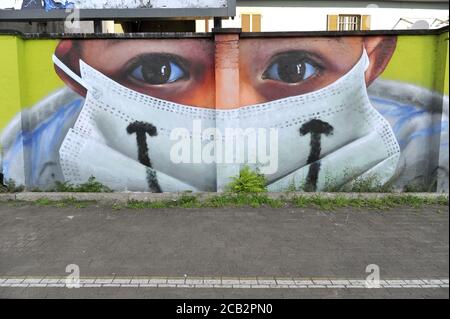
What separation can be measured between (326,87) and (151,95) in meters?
3.13

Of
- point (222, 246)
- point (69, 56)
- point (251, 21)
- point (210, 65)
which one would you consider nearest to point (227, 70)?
point (210, 65)

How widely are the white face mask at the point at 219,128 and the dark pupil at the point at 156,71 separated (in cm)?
34

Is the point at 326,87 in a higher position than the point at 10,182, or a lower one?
higher

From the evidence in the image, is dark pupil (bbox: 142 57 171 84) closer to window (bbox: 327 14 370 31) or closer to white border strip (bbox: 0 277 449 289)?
white border strip (bbox: 0 277 449 289)

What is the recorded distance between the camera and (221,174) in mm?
7039

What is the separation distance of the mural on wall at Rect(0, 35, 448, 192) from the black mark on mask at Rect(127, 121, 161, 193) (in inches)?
0.7

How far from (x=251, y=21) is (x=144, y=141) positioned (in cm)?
934

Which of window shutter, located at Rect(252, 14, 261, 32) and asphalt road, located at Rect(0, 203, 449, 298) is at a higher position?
window shutter, located at Rect(252, 14, 261, 32)

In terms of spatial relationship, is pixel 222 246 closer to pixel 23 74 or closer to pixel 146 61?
pixel 146 61

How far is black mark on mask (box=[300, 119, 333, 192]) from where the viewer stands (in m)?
7.05

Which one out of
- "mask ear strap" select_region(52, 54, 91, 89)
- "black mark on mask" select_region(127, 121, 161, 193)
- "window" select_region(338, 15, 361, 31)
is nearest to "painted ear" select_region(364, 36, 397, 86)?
"black mark on mask" select_region(127, 121, 161, 193)

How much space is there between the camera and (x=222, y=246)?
4875mm

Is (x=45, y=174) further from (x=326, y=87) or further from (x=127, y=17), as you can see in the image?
(x=326, y=87)

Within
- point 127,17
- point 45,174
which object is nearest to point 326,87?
point 127,17
